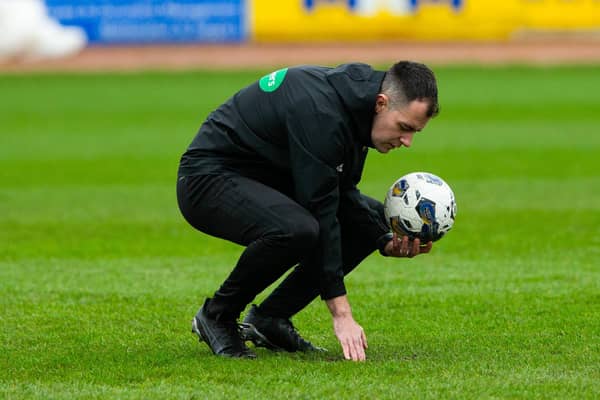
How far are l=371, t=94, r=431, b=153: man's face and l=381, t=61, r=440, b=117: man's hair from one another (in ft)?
0.08

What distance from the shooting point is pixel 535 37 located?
33.3 meters

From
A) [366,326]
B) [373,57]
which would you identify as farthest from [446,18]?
[366,326]

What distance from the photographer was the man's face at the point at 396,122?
612 centimetres

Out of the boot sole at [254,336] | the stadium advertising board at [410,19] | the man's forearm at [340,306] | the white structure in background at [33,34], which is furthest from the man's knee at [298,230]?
the stadium advertising board at [410,19]

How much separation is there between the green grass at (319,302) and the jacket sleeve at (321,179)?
511 millimetres

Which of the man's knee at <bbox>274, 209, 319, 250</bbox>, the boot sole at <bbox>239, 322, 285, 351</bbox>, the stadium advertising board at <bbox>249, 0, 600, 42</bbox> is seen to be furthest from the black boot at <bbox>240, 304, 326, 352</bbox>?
the stadium advertising board at <bbox>249, 0, 600, 42</bbox>

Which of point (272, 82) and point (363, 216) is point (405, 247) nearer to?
point (363, 216)

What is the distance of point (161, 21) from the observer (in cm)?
3316

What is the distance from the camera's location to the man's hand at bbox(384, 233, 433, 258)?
6750mm

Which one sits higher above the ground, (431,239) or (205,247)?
(431,239)

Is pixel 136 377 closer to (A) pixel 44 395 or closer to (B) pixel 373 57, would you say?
(A) pixel 44 395

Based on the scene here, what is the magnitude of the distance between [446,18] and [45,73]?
1061cm

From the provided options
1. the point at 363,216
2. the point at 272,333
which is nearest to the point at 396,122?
the point at 363,216

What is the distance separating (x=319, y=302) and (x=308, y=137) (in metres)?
2.36
